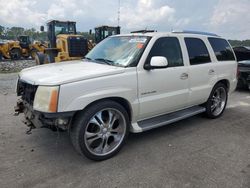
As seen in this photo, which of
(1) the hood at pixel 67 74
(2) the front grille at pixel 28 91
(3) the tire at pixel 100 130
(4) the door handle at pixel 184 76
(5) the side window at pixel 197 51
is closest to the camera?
(1) the hood at pixel 67 74

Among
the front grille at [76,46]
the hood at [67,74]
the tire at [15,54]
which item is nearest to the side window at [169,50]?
the hood at [67,74]

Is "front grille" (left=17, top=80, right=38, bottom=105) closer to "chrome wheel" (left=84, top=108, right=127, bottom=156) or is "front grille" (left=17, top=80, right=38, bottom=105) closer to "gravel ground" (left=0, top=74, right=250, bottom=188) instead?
"gravel ground" (left=0, top=74, right=250, bottom=188)

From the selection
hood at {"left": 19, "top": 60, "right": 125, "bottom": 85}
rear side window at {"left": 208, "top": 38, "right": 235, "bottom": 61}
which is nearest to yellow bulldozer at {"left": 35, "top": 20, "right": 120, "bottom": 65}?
rear side window at {"left": 208, "top": 38, "right": 235, "bottom": 61}

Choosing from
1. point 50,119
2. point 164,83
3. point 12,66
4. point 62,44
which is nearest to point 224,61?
point 164,83

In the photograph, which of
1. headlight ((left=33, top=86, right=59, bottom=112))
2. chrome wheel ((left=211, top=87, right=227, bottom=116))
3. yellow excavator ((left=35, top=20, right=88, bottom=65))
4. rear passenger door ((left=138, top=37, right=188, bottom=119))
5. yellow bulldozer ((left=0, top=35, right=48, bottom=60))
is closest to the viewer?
headlight ((left=33, top=86, right=59, bottom=112))

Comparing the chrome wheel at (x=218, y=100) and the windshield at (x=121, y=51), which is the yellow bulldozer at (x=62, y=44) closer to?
the windshield at (x=121, y=51)

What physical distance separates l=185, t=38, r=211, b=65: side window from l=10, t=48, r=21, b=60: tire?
20710mm

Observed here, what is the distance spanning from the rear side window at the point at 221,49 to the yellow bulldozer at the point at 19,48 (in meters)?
19.4

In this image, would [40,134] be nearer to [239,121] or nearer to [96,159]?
[96,159]

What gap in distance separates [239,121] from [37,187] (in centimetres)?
452

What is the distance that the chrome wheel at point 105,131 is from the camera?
11.7 ft

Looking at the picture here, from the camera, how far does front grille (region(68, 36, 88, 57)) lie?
518 inches

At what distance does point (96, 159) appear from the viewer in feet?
11.9

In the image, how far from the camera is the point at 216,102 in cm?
576
